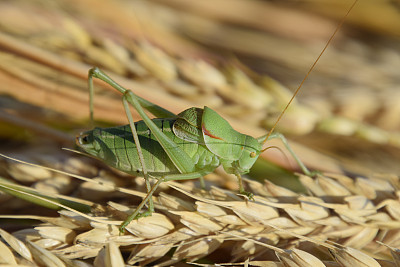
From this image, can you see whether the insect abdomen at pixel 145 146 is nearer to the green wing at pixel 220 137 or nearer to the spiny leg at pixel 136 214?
the green wing at pixel 220 137

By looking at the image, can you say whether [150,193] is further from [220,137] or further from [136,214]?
[220,137]

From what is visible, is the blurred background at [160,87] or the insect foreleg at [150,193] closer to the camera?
the insect foreleg at [150,193]

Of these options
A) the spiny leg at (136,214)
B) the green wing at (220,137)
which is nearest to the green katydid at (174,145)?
the green wing at (220,137)

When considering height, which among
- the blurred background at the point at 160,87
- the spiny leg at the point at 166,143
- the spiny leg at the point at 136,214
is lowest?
the spiny leg at the point at 136,214

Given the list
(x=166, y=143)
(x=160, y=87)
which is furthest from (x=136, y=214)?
(x=160, y=87)

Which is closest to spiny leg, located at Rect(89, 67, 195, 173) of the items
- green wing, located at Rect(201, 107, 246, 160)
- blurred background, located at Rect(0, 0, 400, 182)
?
green wing, located at Rect(201, 107, 246, 160)

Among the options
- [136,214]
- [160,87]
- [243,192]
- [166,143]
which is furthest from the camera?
[160,87]
